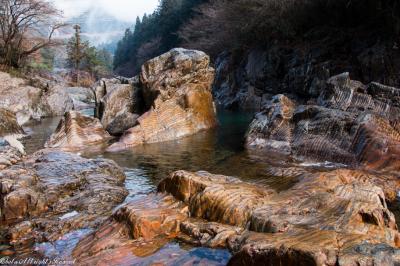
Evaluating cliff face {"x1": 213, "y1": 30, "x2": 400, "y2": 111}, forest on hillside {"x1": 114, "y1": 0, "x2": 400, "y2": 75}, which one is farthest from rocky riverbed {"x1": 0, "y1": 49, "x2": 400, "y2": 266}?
forest on hillside {"x1": 114, "y1": 0, "x2": 400, "y2": 75}

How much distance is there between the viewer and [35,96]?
87.3 ft

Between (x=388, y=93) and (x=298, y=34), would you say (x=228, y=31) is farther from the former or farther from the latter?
(x=388, y=93)

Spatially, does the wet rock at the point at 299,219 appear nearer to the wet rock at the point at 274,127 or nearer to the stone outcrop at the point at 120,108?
the wet rock at the point at 274,127

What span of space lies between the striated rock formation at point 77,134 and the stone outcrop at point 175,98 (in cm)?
138

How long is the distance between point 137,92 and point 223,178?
11.9 metres

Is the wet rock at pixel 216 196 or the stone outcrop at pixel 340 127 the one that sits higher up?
the stone outcrop at pixel 340 127

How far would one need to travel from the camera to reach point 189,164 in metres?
11.1

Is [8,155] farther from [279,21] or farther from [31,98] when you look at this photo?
[279,21]

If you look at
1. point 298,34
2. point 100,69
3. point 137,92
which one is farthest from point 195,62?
point 100,69

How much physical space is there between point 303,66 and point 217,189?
73.0 feet

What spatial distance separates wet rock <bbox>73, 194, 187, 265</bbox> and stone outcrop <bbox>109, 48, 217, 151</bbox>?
8851 mm

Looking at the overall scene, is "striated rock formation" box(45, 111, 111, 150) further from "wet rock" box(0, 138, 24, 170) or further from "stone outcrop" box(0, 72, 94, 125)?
"stone outcrop" box(0, 72, 94, 125)

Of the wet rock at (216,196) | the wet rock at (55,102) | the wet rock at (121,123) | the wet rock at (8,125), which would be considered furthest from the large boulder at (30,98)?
the wet rock at (216,196)

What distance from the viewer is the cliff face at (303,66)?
21328mm
